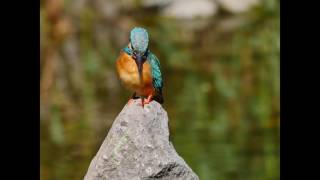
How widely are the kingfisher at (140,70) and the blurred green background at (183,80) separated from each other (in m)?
2.69

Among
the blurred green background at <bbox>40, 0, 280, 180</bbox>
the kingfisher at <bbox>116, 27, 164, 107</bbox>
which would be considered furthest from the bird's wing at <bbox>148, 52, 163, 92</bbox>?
the blurred green background at <bbox>40, 0, 280, 180</bbox>

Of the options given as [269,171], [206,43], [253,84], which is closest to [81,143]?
[269,171]

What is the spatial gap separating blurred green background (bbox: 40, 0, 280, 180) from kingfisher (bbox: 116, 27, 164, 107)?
2.69 m

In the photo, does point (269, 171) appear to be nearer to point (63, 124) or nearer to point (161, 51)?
point (63, 124)

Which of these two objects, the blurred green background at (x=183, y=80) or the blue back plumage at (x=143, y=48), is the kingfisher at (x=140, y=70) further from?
the blurred green background at (x=183, y=80)

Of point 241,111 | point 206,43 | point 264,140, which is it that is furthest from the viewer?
point 206,43

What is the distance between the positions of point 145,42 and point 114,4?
31.8ft

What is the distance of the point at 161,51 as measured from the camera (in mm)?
14586

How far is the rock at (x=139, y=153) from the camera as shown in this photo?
731 centimetres

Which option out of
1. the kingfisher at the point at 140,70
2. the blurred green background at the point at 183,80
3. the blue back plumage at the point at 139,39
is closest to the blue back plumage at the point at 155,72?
the kingfisher at the point at 140,70

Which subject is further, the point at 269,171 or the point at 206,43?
the point at 206,43

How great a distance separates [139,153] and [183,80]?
5934 millimetres

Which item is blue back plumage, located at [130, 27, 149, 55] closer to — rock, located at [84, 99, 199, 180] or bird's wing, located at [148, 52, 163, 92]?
bird's wing, located at [148, 52, 163, 92]

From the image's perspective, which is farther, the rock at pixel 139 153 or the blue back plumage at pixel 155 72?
the blue back plumage at pixel 155 72
